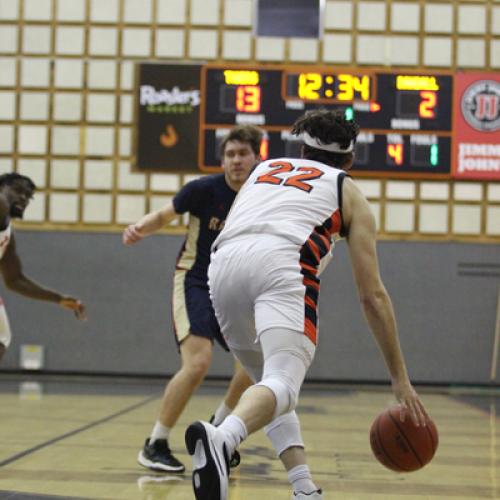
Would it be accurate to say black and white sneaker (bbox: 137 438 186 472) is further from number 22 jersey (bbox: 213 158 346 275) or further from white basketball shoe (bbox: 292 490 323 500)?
number 22 jersey (bbox: 213 158 346 275)

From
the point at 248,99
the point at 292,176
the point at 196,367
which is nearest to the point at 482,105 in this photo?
the point at 248,99

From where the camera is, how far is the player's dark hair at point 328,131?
3111mm

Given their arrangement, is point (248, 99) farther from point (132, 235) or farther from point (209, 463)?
point (209, 463)

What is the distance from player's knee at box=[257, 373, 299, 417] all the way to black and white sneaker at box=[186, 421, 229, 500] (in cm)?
24

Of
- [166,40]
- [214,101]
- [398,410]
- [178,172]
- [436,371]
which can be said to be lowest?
[436,371]

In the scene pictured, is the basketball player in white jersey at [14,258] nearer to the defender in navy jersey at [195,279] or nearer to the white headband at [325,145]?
the defender in navy jersey at [195,279]

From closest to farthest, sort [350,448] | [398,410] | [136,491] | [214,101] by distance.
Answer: [398,410] → [136,491] → [350,448] → [214,101]

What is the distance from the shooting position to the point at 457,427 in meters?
6.73

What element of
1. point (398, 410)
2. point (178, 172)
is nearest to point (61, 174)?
point (178, 172)

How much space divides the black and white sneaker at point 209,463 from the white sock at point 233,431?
0.02 metres

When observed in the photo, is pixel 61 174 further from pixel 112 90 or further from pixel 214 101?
pixel 214 101

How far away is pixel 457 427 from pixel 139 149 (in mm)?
5153

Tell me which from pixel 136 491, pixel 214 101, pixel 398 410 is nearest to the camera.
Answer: pixel 398 410

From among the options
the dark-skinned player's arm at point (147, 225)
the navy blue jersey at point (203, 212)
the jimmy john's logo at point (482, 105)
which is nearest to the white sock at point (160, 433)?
the navy blue jersey at point (203, 212)
